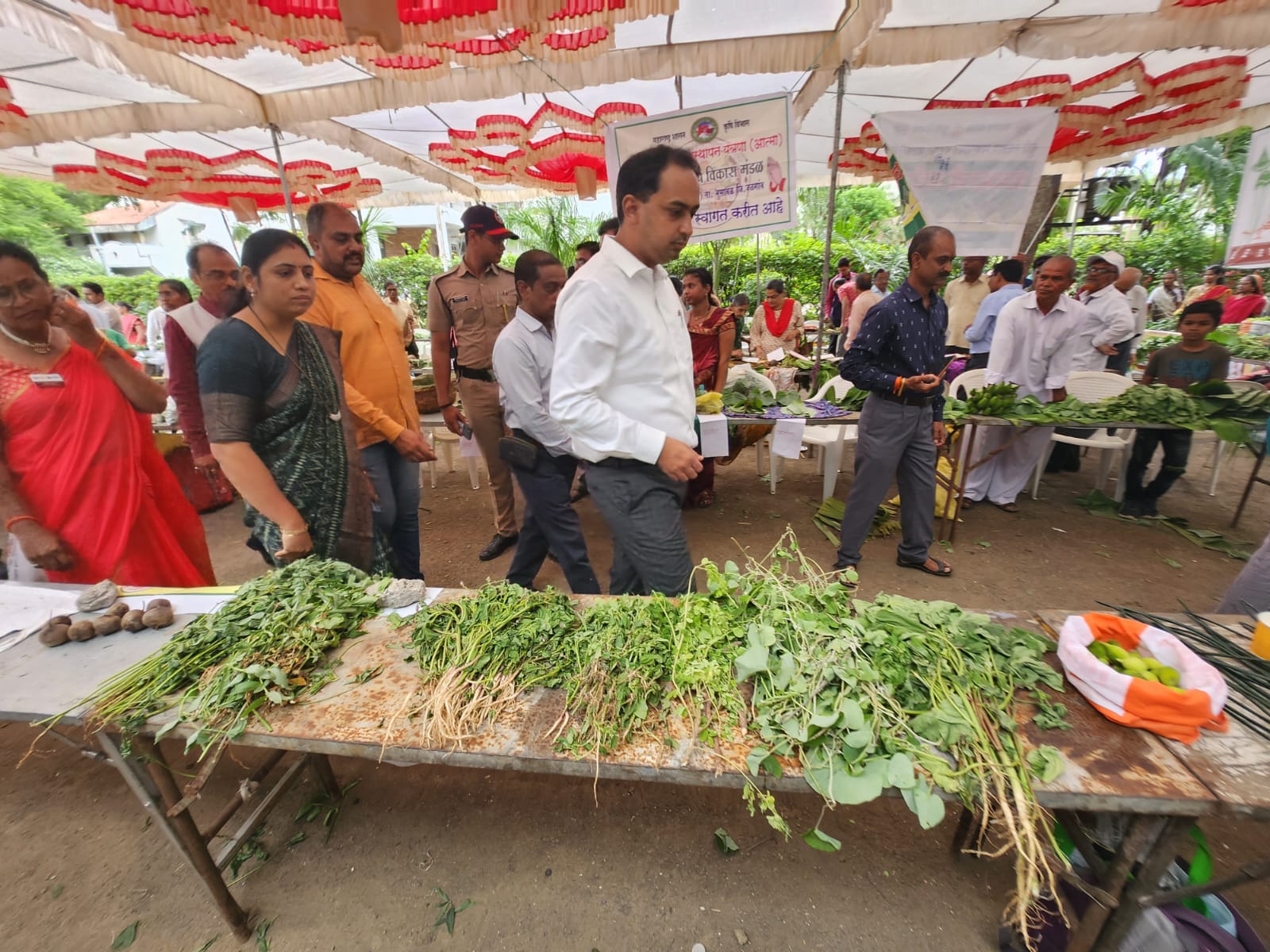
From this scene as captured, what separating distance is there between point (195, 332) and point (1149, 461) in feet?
22.6

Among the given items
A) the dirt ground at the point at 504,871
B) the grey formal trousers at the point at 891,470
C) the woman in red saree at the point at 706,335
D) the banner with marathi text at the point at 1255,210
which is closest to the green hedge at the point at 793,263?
the banner with marathi text at the point at 1255,210

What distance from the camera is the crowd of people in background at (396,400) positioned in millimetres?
1791

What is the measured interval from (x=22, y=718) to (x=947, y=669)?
93.5 inches

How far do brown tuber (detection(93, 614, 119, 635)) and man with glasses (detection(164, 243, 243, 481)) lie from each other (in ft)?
4.05

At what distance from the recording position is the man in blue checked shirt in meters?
2.88

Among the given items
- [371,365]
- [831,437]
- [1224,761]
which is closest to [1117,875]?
[1224,761]

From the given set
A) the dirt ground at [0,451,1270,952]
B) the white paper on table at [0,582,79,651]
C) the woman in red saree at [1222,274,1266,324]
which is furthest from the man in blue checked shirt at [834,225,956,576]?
the woman in red saree at [1222,274,1266,324]

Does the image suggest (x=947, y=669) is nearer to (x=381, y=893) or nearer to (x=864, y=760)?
(x=864, y=760)

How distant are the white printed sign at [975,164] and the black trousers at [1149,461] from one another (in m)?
1.93

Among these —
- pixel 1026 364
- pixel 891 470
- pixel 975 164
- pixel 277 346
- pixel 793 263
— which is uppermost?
pixel 793 263

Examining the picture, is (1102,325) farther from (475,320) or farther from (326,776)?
(326,776)

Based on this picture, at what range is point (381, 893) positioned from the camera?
182 cm

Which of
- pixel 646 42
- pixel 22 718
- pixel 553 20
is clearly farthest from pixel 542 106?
pixel 22 718

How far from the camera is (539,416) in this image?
9.27 feet
